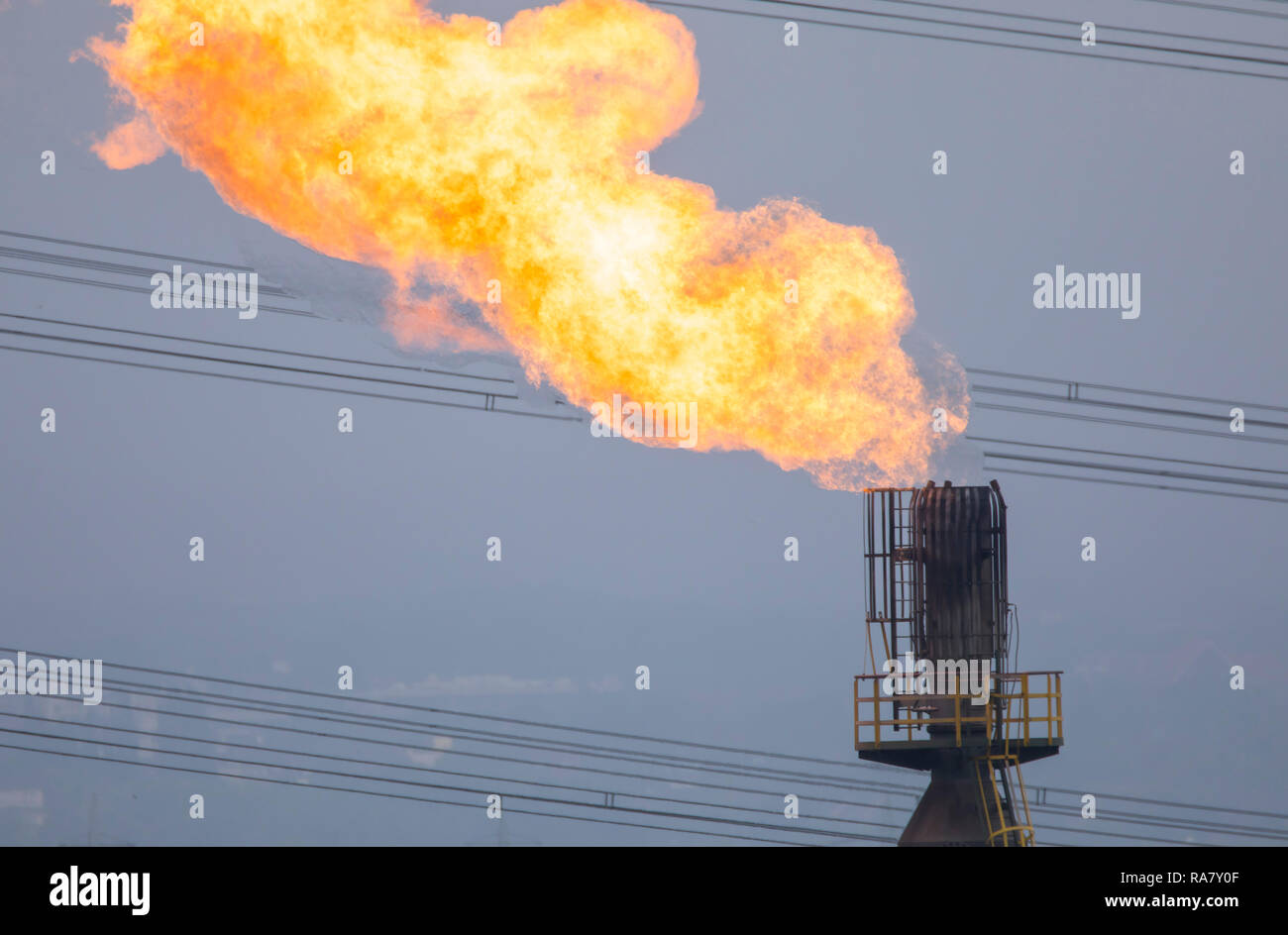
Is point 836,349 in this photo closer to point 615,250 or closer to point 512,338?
point 615,250

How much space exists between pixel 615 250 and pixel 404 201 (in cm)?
563

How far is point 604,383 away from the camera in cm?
3347

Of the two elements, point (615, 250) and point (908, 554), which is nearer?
point (908, 554)

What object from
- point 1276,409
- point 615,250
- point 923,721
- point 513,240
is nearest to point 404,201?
point 513,240

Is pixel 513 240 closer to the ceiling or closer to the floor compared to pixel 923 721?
closer to the ceiling

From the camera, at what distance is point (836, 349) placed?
33.7m

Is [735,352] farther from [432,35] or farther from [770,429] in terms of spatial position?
[432,35]

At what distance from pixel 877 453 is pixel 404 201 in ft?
44.8
